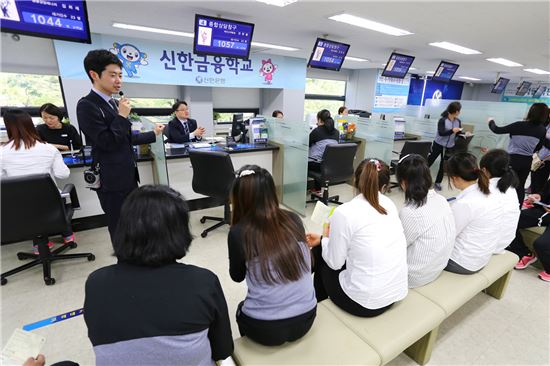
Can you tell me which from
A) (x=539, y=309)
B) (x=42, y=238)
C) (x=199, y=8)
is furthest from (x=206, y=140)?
(x=539, y=309)

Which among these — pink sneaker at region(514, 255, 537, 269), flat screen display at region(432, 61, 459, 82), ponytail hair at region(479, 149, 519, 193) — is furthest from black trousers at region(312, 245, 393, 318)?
flat screen display at region(432, 61, 459, 82)

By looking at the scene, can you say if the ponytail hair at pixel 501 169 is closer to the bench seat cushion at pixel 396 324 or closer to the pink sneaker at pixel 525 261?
the bench seat cushion at pixel 396 324

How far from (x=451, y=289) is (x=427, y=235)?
14.9 inches

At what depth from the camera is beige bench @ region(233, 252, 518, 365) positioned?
1.06 meters

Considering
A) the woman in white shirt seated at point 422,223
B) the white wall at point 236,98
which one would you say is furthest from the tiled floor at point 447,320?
the white wall at point 236,98

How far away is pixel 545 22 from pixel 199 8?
4.07 m

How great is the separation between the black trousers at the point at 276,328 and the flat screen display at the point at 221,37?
306 centimetres

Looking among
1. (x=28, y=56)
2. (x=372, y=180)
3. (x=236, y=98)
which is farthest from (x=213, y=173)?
(x=236, y=98)

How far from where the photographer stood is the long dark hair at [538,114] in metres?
3.09

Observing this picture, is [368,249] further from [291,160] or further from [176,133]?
[176,133]

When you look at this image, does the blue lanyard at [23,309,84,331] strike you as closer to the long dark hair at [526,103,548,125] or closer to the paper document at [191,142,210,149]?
the paper document at [191,142,210,149]

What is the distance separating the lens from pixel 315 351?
42.6 inches

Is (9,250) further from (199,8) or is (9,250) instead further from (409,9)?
(409,9)

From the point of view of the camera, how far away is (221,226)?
2.99 meters
